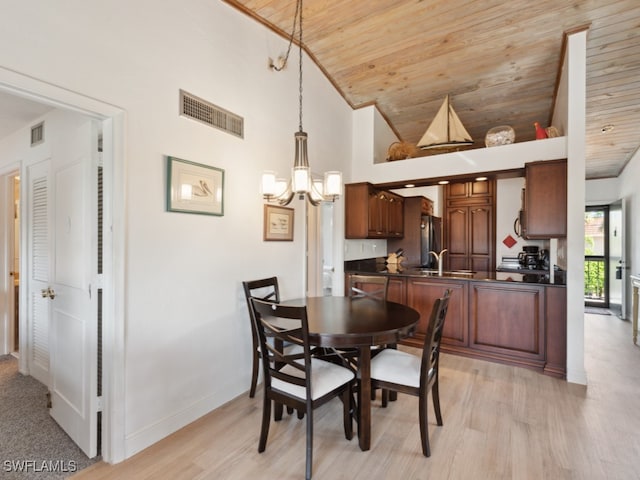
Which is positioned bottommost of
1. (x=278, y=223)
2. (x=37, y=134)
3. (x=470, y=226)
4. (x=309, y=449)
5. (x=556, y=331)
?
(x=309, y=449)

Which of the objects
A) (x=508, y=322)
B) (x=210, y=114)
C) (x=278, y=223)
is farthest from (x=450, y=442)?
(x=210, y=114)

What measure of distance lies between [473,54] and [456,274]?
8.30ft

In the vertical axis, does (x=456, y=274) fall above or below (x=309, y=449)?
above

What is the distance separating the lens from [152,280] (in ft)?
6.81

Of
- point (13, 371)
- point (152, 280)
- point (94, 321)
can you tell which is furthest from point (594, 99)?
point (13, 371)

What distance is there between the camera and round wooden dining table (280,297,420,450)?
187 centimetres

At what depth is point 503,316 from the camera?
3396mm

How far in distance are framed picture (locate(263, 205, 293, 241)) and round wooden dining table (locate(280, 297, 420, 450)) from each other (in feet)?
3.14

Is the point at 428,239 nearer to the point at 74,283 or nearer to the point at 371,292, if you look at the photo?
the point at 371,292

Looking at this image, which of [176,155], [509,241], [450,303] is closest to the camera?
[176,155]

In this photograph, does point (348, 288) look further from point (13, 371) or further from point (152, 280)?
point (13, 371)

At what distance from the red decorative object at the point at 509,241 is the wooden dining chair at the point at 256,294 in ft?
16.8

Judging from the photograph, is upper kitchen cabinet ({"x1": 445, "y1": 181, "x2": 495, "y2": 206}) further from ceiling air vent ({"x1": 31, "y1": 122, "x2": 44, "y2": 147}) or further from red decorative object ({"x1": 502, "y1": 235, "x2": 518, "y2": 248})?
ceiling air vent ({"x1": 31, "y1": 122, "x2": 44, "y2": 147})

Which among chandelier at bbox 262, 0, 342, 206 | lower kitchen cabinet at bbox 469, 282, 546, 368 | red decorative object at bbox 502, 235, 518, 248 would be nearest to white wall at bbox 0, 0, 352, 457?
chandelier at bbox 262, 0, 342, 206
